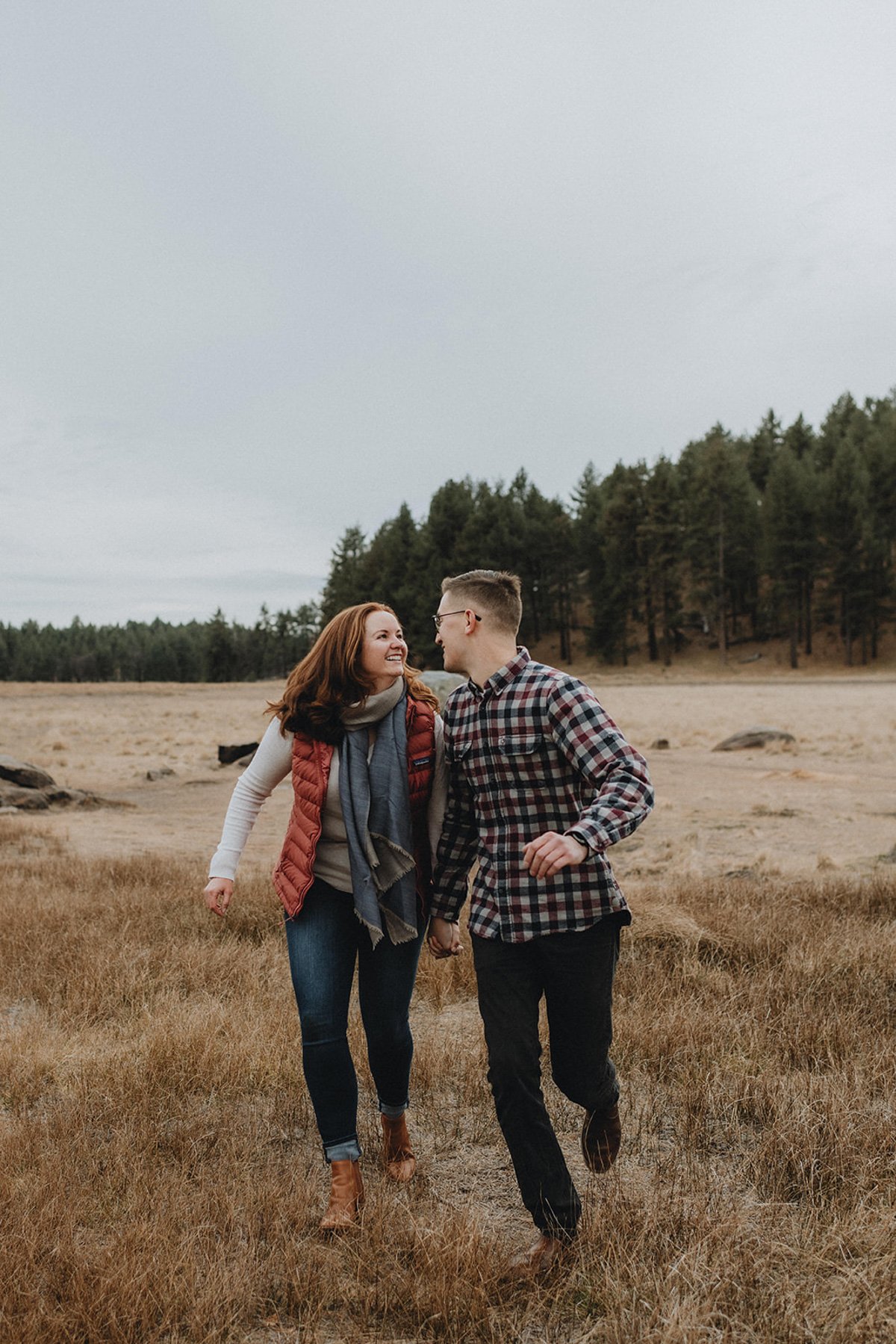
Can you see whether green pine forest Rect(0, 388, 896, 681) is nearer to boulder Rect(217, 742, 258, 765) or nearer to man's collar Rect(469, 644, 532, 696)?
boulder Rect(217, 742, 258, 765)

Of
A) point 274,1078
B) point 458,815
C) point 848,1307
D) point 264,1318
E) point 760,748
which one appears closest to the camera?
point 848,1307

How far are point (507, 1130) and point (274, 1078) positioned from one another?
1839 millimetres

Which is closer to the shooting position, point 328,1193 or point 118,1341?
point 118,1341

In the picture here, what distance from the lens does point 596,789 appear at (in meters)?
2.99

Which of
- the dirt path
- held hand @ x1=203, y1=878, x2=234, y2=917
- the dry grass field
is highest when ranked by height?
held hand @ x1=203, y1=878, x2=234, y2=917

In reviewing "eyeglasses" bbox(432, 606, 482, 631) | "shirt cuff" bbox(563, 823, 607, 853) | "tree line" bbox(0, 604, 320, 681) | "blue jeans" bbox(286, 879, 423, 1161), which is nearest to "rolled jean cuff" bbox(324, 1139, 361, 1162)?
"blue jeans" bbox(286, 879, 423, 1161)

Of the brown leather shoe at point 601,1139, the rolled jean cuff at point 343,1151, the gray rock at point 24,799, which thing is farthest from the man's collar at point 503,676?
the gray rock at point 24,799

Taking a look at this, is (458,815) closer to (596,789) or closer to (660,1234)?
(596,789)

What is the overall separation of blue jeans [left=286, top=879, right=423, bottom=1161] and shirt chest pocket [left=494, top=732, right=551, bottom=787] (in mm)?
827

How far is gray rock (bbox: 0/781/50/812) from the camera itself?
51.2ft

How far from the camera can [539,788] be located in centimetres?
301

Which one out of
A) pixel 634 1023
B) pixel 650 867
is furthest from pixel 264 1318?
pixel 650 867

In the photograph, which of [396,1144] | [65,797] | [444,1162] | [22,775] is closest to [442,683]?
[65,797]

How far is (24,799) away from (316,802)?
47.2 ft
